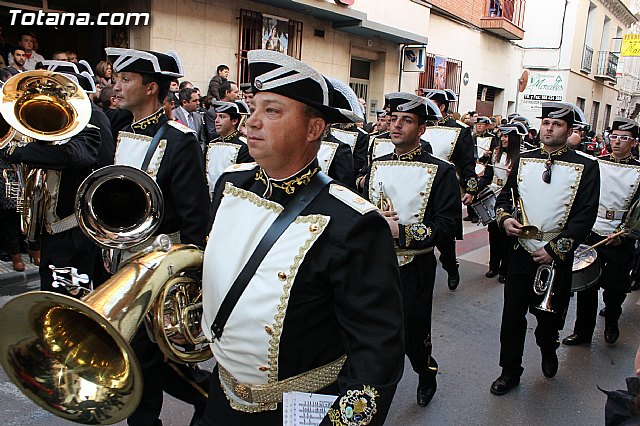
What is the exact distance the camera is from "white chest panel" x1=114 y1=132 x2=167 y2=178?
10.7ft

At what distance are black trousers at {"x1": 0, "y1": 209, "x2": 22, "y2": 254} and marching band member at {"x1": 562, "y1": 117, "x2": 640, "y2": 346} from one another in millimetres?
5722

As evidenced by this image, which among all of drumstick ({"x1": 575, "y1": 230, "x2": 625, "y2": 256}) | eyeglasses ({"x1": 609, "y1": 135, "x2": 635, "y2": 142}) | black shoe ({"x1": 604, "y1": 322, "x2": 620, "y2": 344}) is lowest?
black shoe ({"x1": 604, "y1": 322, "x2": 620, "y2": 344})

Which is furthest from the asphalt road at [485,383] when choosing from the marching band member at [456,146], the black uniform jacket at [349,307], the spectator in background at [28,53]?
the spectator in background at [28,53]

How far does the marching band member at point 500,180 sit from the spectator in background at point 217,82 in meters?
4.85

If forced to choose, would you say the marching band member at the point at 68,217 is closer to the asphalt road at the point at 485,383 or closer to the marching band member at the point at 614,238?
the asphalt road at the point at 485,383

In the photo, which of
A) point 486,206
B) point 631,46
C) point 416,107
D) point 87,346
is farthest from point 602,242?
point 631,46

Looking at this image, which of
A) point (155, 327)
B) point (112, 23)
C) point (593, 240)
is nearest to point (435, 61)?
point (112, 23)

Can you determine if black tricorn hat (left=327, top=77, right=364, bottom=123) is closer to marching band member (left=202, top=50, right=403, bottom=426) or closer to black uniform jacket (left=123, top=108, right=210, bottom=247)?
marching band member (left=202, top=50, right=403, bottom=426)

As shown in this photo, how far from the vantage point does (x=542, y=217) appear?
4336 mm

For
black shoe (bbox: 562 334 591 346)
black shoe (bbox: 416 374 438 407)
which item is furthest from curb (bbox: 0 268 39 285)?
black shoe (bbox: 562 334 591 346)

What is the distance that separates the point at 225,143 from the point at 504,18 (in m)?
17.6

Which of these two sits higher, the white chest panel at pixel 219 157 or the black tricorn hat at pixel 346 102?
the black tricorn hat at pixel 346 102

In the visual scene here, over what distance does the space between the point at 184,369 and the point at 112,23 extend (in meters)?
8.81

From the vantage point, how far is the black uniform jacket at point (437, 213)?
3.65m
